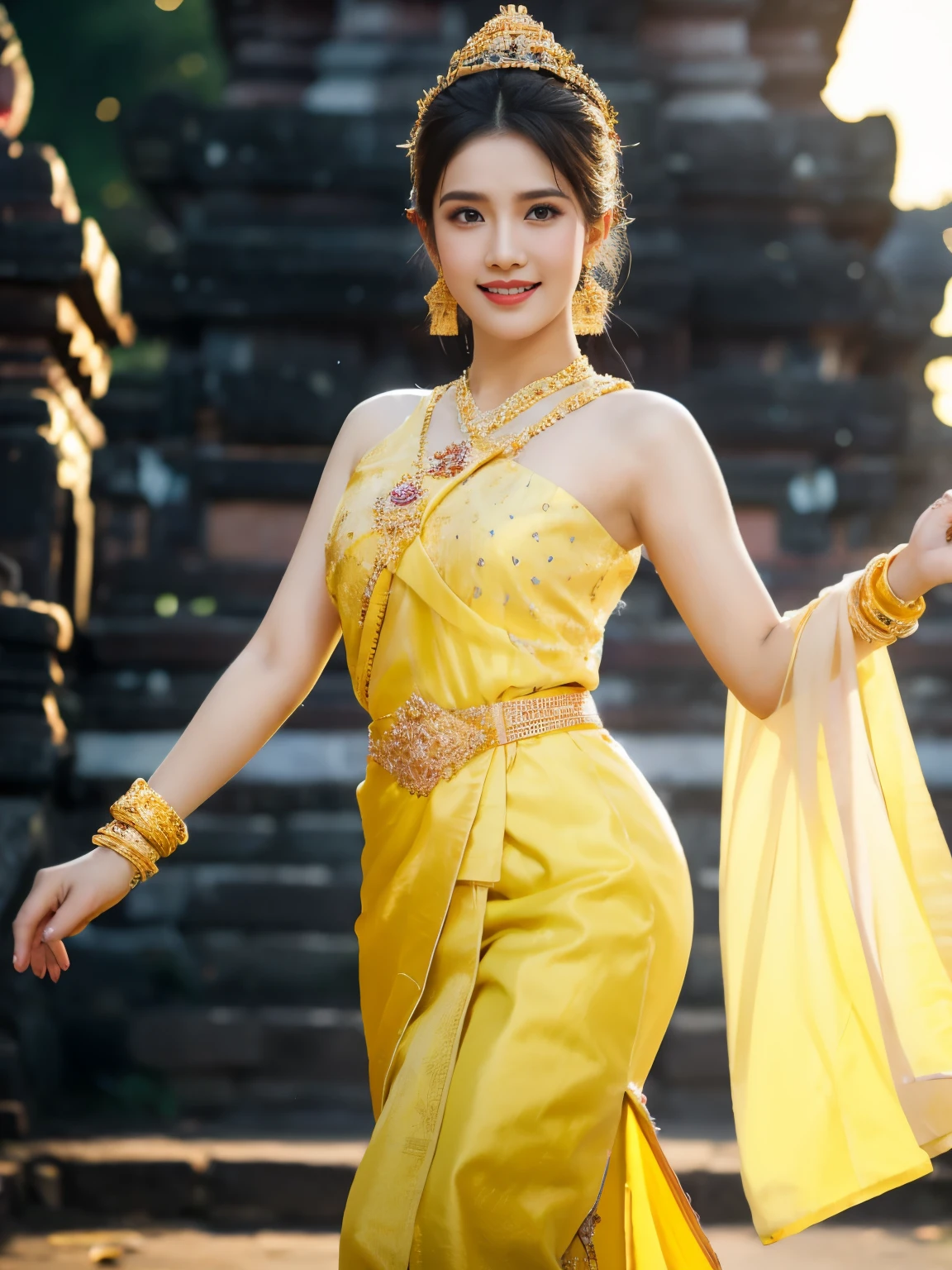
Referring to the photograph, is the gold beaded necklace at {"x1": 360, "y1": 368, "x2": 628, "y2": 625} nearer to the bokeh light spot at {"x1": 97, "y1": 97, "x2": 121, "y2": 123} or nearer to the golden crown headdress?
the golden crown headdress

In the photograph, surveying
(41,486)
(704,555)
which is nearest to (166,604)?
(41,486)

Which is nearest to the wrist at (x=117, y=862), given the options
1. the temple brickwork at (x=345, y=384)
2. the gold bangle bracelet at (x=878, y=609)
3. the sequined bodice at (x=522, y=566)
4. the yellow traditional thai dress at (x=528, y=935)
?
the yellow traditional thai dress at (x=528, y=935)

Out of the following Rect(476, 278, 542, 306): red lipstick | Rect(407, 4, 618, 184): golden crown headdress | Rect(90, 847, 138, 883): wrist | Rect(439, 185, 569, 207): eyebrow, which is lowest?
Rect(90, 847, 138, 883): wrist

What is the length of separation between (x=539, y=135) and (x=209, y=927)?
304 cm

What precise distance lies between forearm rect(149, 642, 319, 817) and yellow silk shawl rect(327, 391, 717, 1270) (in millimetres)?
128

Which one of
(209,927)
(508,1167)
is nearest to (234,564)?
(209,927)

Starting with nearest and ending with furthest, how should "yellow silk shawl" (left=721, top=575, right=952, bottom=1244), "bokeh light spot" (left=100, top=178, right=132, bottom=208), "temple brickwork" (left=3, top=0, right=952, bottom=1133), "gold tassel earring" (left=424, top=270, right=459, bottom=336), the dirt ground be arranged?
"yellow silk shawl" (left=721, top=575, right=952, bottom=1244) → "gold tassel earring" (left=424, top=270, right=459, bottom=336) → the dirt ground → "temple brickwork" (left=3, top=0, right=952, bottom=1133) → "bokeh light spot" (left=100, top=178, right=132, bottom=208)

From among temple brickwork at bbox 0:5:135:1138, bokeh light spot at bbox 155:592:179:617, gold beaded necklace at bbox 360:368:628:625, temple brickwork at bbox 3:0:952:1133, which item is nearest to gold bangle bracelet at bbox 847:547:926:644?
gold beaded necklace at bbox 360:368:628:625

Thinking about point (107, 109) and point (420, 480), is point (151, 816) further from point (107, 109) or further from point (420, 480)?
point (107, 109)

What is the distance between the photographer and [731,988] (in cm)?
209

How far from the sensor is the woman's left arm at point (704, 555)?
1955 mm

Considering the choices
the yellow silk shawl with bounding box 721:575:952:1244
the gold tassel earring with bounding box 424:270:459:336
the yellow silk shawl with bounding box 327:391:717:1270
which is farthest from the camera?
the gold tassel earring with bounding box 424:270:459:336

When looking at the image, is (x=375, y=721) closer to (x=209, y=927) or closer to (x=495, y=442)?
(x=495, y=442)

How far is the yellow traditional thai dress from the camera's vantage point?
5.61 ft
